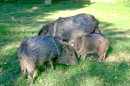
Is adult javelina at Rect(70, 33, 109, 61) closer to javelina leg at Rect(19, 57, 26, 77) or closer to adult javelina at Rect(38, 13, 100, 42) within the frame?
adult javelina at Rect(38, 13, 100, 42)

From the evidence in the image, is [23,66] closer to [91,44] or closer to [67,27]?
[91,44]

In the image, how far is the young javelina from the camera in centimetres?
592

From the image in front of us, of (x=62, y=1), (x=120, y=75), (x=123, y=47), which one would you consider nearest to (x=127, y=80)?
(x=120, y=75)

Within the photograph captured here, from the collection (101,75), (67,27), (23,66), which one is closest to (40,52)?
(23,66)

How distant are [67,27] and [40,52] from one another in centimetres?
179

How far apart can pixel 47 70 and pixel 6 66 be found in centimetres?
100

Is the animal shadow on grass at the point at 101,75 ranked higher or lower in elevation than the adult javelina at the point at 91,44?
lower

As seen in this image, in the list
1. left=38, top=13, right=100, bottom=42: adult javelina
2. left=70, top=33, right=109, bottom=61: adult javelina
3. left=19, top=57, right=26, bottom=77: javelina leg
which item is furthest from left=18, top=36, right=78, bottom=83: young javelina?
left=38, top=13, right=100, bottom=42: adult javelina

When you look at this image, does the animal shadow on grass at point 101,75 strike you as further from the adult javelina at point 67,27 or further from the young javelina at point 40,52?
the adult javelina at point 67,27

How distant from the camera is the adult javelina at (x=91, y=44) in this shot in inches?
269

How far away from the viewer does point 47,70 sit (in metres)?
6.53

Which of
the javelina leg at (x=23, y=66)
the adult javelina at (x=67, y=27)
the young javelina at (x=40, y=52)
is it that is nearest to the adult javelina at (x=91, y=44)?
the young javelina at (x=40, y=52)

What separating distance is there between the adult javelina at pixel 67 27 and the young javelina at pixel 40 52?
3.40ft

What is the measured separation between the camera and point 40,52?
237 inches
